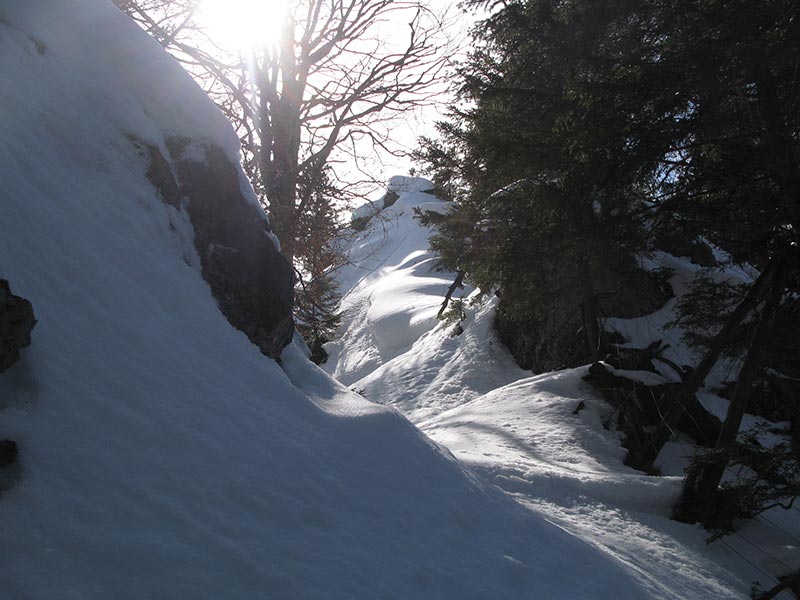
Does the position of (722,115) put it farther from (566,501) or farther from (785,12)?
(566,501)

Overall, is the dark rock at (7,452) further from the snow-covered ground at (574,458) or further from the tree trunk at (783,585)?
the tree trunk at (783,585)

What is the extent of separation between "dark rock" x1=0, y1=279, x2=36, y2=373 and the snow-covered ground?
12.4 ft

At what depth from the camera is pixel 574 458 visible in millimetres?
7707

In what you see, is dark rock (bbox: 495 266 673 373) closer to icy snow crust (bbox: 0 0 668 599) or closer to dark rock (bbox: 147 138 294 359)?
dark rock (bbox: 147 138 294 359)

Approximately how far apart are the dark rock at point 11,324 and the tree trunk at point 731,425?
653cm

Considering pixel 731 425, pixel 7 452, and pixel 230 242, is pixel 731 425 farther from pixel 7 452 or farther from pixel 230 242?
pixel 7 452

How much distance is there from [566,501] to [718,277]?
32.1ft

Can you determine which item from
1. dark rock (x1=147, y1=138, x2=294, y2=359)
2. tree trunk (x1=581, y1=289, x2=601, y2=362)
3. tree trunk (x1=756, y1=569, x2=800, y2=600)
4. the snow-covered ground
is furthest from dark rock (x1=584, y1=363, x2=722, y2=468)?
dark rock (x1=147, y1=138, x2=294, y2=359)

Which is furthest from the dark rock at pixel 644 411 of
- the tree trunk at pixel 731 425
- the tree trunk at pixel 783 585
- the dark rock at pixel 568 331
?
the tree trunk at pixel 783 585

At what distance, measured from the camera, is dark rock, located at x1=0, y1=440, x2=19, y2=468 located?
1.85 meters

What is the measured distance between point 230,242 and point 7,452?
9.60ft

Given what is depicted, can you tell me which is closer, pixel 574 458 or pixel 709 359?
pixel 709 359

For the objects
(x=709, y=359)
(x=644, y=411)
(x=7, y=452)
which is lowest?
(x=7, y=452)

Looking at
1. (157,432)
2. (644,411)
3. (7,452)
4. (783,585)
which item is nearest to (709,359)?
(644,411)
